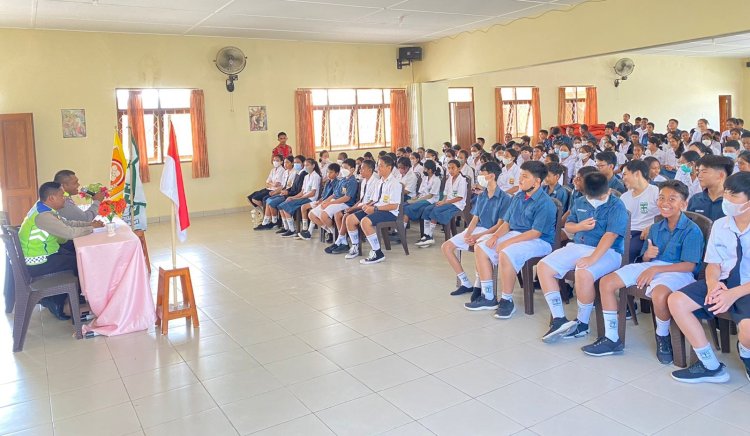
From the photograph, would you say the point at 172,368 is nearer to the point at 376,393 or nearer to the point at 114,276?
the point at 114,276

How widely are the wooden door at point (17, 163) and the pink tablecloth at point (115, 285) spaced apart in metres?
5.41

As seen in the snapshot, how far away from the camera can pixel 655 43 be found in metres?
7.42

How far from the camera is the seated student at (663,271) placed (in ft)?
10.7

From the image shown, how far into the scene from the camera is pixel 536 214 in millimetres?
4270

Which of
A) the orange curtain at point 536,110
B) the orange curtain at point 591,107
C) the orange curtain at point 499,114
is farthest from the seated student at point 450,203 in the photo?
the orange curtain at point 591,107

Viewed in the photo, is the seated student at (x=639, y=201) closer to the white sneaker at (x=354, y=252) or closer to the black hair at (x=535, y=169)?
the black hair at (x=535, y=169)

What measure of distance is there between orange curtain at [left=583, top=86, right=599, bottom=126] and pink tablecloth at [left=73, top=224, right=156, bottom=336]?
42.7 ft

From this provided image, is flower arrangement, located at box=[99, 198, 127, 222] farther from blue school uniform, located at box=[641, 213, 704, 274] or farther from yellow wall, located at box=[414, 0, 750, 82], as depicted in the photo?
yellow wall, located at box=[414, 0, 750, 82]

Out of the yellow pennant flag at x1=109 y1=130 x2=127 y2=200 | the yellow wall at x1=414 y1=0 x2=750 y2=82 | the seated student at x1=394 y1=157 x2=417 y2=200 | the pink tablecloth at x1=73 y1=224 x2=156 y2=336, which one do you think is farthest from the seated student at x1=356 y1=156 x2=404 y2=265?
the yellow wall at x1=414 y1=0 x2=750 y2=82

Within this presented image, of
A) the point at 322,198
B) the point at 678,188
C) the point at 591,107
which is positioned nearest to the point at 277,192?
the point at 322,198

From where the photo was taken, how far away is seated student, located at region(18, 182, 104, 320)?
433 centimetres

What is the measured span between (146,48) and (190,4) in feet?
8.44

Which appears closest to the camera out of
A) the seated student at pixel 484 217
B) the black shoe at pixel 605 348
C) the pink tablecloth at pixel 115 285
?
the black shoe at pixel 605 348

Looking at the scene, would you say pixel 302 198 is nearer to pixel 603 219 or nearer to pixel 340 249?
pixel 340 249
